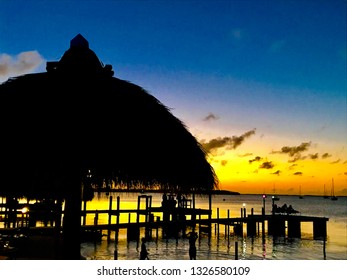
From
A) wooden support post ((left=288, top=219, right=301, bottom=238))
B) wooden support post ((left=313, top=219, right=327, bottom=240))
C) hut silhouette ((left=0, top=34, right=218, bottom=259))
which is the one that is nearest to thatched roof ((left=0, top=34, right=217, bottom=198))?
hut silhouette ((left=0, top=34, right=218, bottom=259))

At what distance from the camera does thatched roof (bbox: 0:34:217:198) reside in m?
5.06

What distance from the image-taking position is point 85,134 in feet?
16.5

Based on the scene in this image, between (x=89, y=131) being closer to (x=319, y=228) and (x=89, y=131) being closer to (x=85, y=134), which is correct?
(x=85, y=134)

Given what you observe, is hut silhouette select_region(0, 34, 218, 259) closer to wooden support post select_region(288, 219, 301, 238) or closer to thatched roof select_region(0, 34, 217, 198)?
thatched roof select_region(0, 34, 217, 198)

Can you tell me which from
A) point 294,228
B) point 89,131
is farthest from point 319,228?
point 89,131

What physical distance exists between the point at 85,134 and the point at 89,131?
7 centimetres

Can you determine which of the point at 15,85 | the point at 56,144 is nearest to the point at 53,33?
the point at 15,85

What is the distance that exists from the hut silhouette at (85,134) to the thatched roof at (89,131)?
0.01 meters

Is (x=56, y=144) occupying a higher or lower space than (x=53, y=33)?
lower

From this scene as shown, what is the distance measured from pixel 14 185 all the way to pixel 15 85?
5.93ft

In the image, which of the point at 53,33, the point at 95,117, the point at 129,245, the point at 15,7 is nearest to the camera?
the point at 95,117
